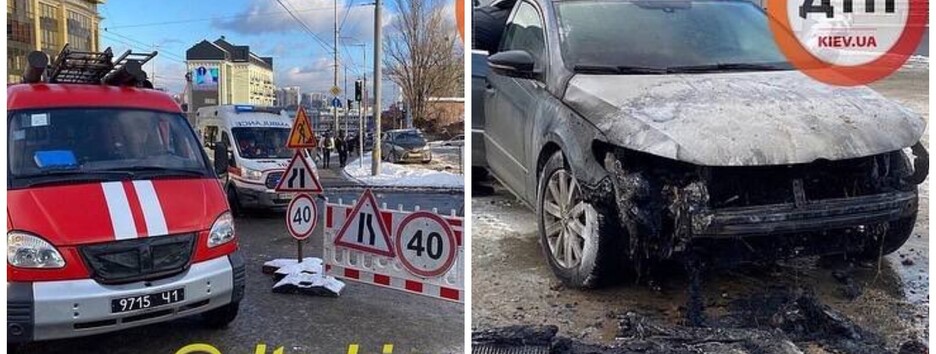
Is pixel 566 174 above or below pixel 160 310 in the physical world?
above

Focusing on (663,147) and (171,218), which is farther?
(171,218)

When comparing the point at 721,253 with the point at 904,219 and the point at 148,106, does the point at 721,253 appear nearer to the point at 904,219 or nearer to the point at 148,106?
the point at 904,219

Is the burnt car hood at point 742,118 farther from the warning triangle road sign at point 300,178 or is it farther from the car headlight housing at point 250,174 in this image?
the car headlight housing at point 250,174

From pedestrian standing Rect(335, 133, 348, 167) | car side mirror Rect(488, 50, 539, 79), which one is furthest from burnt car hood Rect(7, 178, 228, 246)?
car side mirror Rect(488, 50, 539, 79)

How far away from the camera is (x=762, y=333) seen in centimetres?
257

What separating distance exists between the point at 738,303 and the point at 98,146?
7.06 feet

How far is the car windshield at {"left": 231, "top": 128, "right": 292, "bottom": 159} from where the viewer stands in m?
2.78

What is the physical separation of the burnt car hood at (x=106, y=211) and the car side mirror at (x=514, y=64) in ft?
Answer: 3.58

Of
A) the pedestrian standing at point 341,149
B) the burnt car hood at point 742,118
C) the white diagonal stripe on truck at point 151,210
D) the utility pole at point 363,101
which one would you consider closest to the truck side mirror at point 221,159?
the white diagonal stripe on truck at point 151,210

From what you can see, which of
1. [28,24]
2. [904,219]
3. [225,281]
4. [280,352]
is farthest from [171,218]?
[904,219]

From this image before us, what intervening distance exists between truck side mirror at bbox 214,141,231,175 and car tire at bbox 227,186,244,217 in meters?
0.08

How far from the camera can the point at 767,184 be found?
7.81 feet

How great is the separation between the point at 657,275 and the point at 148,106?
1.80 meters

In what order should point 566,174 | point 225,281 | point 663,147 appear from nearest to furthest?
1. point 663,147
2. point 566,174
3. point 225,281
